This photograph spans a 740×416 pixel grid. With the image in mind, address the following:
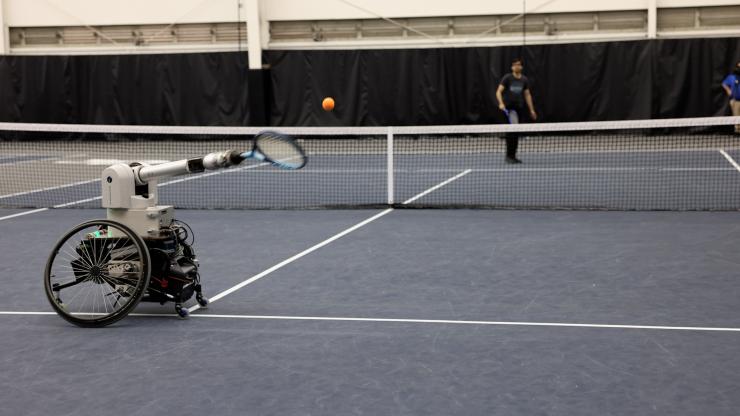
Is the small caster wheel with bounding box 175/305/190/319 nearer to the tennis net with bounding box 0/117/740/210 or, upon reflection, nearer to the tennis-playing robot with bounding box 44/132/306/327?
the tennis-playing robot with bounding box 44/132/306/327

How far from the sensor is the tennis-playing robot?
202 inches

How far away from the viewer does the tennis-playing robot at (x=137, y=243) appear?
512 cm

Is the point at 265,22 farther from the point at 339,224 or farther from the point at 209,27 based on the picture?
the point at 339,224

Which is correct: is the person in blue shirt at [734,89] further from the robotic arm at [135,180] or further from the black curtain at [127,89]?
the robotic arm at [135,180]

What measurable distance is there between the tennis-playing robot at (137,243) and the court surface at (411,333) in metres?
0.17

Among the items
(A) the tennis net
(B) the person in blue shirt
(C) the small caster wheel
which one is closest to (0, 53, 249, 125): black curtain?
(A) the tennis net

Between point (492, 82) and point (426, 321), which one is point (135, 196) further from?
point (492, 82)

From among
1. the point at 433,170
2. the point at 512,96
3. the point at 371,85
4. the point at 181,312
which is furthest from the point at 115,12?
the point at 181,312

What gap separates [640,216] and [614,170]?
4.25 meters

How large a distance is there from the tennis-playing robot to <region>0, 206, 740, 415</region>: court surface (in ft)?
0.55

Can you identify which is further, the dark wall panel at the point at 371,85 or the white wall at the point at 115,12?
the white wall at the point at 115,12

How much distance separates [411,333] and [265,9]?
54.5 feet

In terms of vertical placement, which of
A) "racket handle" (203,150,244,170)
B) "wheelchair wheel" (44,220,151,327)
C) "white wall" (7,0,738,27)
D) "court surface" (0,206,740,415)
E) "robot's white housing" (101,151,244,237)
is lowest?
"court surface" (0,206,740,415)

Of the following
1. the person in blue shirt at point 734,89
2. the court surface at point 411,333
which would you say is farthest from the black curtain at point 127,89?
the court surface at point 411,333
